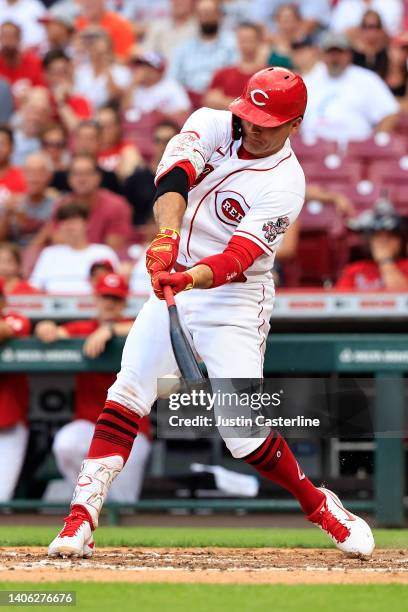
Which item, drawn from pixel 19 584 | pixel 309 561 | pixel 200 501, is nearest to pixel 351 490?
pixel 200 501

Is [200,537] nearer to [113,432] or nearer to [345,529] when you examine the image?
[345,529]

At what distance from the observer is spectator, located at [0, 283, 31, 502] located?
708 cm

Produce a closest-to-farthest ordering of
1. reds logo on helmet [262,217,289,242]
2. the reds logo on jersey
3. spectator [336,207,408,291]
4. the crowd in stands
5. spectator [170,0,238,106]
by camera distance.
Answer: reds logo on helmet [262,217,289,242]
the reds logo on jersey
spectator [336,207,408,291]
the crowd in stands
spectator [170,0,238,106]

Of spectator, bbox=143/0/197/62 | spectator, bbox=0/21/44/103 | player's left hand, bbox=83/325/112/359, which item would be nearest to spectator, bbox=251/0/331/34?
spectator, bbox=143/0/197/62

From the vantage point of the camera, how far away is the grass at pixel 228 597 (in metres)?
3.18

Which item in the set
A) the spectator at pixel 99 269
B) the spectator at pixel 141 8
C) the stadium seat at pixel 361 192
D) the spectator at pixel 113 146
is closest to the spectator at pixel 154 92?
the spectator at pixel 113 146

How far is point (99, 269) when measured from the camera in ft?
24.2

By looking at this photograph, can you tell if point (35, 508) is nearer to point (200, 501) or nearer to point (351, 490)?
point (200, 501)

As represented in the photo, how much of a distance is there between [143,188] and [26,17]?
13.8 ft

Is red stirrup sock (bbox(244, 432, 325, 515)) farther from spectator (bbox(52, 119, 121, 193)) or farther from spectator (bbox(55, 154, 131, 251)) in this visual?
spectator (bbox(52, 119, 121, 193))

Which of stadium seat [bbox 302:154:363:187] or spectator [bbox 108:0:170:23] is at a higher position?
spectator [bbox 108:0:170:23]

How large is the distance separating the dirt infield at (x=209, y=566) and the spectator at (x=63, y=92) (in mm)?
6131

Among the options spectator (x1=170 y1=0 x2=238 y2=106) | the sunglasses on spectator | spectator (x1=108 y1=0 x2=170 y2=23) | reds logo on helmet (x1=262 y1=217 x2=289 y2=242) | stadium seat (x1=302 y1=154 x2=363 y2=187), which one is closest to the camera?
reds logo on helmet (x1=262 y1=217 x2=289 y2=242)

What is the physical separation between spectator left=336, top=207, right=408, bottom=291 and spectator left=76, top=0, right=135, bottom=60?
16.5ft
